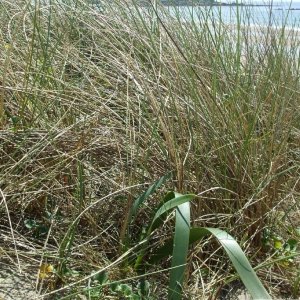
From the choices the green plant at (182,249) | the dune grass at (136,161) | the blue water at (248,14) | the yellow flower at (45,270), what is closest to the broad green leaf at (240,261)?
the green plant at (182,249)

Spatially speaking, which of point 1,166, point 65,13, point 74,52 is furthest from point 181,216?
point 65,13

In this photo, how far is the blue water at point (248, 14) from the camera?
238 centimetres

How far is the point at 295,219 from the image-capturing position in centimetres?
177

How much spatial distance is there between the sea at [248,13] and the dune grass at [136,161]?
0.45m

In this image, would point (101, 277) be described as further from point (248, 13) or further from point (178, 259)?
point (248, 13)

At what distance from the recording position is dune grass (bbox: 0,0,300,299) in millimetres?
1460

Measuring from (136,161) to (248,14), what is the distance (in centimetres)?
115

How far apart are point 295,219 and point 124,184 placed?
552mm

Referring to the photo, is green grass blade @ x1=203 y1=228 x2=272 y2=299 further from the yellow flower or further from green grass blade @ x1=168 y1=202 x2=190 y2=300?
the yellow flower

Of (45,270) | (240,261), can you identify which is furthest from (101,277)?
(240,261)

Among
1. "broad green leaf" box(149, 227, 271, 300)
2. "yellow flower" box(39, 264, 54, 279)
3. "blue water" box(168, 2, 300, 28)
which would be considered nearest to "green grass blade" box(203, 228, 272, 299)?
"broad green leaf" box(149, 227, 271, 300)

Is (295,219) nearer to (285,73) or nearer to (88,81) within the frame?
(285,73)

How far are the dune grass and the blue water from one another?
0.44m

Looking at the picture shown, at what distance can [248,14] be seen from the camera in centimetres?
246
